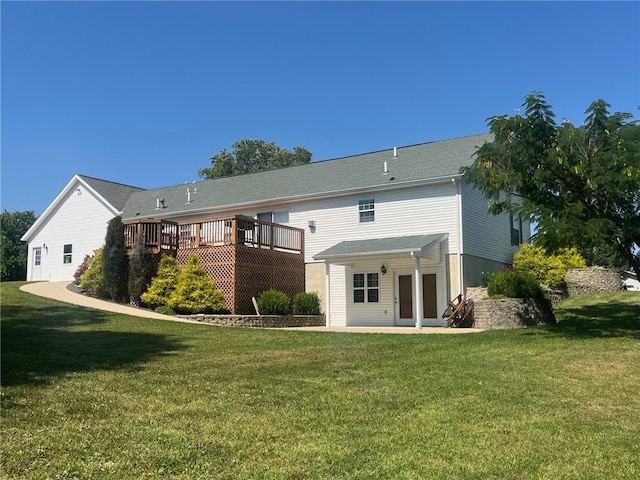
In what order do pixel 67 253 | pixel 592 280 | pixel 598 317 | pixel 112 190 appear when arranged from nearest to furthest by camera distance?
pixel 598 317, pixel 592 280, pixel 67 253, pixel 112 190

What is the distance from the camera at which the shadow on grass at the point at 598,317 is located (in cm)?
1269

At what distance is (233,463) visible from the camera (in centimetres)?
421

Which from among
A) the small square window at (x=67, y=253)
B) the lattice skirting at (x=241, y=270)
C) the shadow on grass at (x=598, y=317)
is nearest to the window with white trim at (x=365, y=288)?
the lattice skirting at (x=241, y=270)

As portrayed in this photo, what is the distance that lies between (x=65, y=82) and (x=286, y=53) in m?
7.22

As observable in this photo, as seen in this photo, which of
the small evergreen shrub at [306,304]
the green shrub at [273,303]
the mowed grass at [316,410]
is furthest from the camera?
the small evergreen shrub at [306,304]

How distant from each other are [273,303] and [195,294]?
274 centimetres

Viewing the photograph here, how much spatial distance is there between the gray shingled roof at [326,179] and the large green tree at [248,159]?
24.8m

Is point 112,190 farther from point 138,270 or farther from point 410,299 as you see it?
point 410,299

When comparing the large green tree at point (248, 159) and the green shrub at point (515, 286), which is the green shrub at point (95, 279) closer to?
the green shrub at point (515, 286)

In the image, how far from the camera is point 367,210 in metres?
21.9

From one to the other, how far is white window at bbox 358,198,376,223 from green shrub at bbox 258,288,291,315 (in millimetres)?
4829

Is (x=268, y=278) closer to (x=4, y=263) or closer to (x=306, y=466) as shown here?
(x=306, y=466)

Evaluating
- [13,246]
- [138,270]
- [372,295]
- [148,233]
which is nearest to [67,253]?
[148,233]

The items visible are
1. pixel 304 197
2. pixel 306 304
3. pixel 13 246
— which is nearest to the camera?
pixel 306 304
